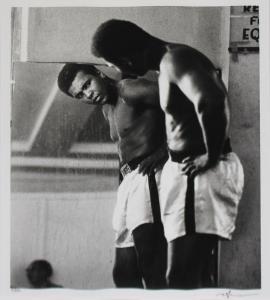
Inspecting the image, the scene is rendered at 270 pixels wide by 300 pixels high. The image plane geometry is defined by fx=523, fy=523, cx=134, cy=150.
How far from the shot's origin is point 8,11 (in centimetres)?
167

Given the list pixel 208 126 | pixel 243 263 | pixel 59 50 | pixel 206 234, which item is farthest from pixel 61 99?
pixel 243 263

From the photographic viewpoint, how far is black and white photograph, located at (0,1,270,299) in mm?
1567

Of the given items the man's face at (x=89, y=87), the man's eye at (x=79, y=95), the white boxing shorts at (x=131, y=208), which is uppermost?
the man's face at (x=89, y=87)

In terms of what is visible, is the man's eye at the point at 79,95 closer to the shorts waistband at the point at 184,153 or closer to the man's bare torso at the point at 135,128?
the man's bare torso at the point at 135,128

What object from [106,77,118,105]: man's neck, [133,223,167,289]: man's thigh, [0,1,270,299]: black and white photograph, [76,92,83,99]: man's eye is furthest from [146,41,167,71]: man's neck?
[133,223,167,289]: man's thigh

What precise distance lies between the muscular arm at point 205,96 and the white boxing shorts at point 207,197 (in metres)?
0.05

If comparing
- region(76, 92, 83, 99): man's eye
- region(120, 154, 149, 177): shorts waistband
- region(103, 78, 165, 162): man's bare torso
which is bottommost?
region(120, 154, 149, 177): shorts waistband

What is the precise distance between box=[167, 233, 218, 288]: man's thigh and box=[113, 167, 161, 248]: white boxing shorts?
4.8 inches

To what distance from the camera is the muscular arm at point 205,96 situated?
155 centimetres

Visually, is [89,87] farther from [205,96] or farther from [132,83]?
[205,96]

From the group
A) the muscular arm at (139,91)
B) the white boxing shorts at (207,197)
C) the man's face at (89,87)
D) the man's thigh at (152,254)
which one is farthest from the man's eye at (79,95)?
the man's thigh at (152,254)

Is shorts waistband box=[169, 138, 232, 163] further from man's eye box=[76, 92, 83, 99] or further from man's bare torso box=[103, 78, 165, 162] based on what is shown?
man's eye box=[76, 92, 83, 99]

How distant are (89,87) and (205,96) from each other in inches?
14.3
